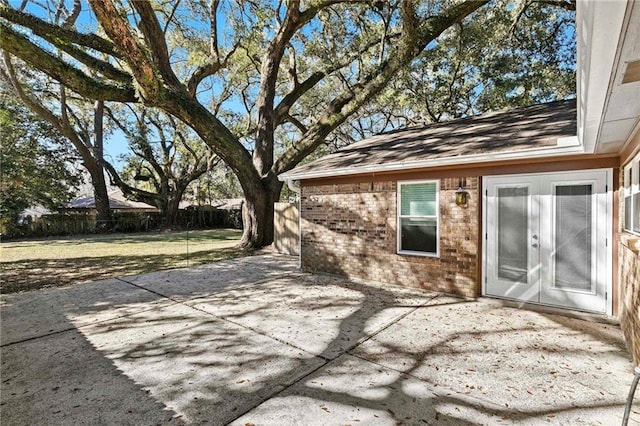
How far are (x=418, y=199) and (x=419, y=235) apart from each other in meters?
0.73

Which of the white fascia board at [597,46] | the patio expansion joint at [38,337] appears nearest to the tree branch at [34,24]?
the patio expansion joint at [38,337]

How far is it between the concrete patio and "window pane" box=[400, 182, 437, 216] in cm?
170

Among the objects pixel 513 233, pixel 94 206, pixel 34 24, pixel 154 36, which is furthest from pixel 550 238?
pixel 94 206

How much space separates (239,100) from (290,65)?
28.4ft

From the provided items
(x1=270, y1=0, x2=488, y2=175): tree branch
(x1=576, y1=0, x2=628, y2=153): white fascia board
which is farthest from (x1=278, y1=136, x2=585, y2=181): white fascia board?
(x1=270, y1=0, x2=488, y2=175): tree branch

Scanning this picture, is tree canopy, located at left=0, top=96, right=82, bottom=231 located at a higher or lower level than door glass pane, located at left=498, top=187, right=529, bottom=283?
higher

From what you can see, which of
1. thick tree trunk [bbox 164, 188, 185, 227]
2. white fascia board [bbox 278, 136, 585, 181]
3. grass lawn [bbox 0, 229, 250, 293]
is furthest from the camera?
thick tree trunk [bbox 164, 188, 185, 227]

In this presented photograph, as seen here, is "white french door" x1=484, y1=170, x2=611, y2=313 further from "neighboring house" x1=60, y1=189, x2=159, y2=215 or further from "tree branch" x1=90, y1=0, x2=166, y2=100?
"neighboring house" x1=60, y1=189, x2=159, y2=215

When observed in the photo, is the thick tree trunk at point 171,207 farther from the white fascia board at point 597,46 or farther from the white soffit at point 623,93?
the white fascia board at point 597,46

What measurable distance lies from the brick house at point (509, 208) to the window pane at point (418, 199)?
0.8 inches

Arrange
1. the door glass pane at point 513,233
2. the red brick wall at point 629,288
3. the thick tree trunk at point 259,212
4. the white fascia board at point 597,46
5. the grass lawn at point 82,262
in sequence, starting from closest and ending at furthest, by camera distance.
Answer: the white fascia board at point 597,46, the red brick wall at point 629,288, the door glass pane at point 513,233, the grass lawn at point 82,262, the thick tree trunk at point 259,212

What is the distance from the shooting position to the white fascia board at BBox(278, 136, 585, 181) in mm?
4395

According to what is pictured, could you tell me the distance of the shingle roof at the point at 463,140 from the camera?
529 cm

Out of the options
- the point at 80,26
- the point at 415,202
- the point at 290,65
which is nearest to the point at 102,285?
the point at 415,202
